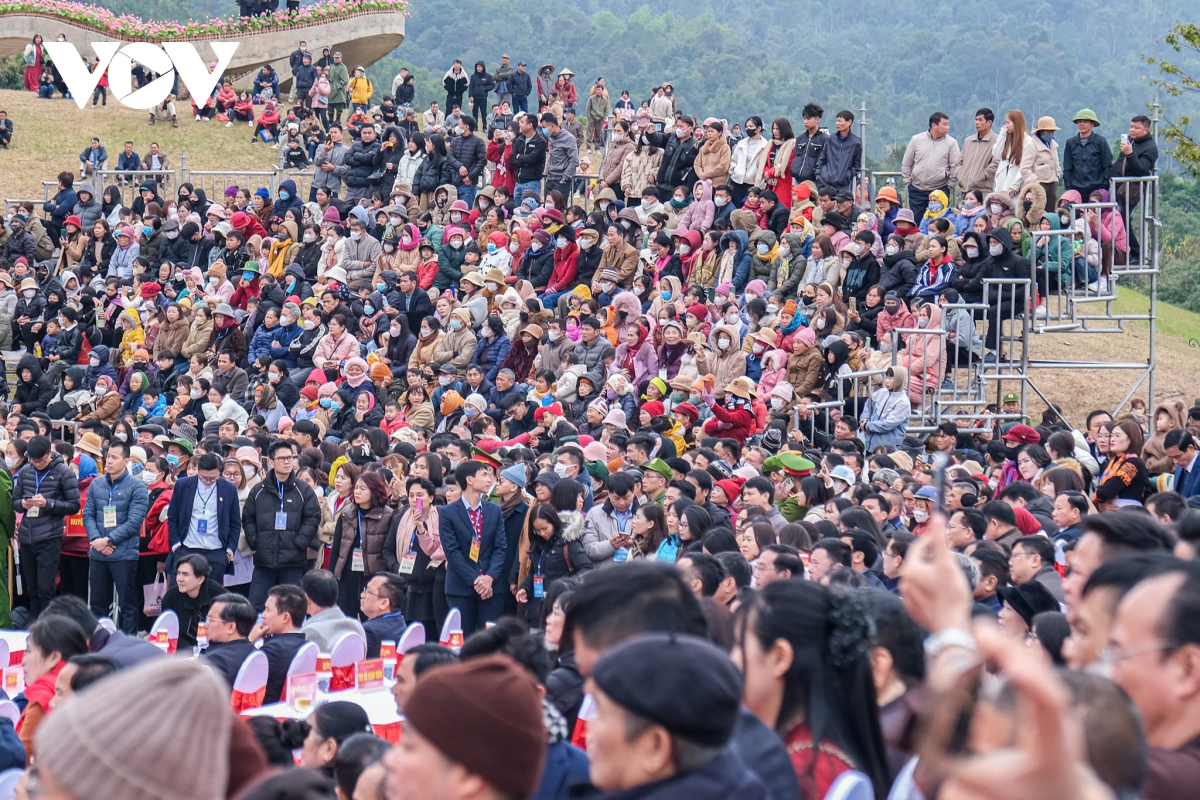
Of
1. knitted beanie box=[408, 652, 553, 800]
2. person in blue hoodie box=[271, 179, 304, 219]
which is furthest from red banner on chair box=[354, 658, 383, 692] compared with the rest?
person in blue hoodie box=[271, 179, 304, 219]

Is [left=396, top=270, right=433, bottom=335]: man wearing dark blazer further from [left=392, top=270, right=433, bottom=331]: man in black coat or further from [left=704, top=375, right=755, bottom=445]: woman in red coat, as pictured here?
[left=704, top=375, right=755, bottom=445]: woman in red coat

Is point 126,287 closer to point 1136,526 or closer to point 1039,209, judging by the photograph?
point 1039,209

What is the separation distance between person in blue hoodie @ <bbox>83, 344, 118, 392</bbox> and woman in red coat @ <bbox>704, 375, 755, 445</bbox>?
26.3ft

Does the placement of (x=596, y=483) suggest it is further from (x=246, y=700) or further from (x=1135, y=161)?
(x=1135, y=161)

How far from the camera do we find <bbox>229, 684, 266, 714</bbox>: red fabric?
612 cm

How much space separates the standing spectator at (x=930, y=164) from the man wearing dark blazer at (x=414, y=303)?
545cm

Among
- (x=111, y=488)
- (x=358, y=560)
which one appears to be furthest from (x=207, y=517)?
(x=358, y=560)

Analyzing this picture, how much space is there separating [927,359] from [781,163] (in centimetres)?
476

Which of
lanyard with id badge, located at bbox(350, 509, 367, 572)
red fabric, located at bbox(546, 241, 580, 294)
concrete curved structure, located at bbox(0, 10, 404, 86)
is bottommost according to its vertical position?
lanyard with id badge, located at bbox(350, 509, 367, 572)

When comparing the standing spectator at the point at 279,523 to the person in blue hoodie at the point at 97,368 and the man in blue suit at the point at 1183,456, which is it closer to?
the man in blue suit at the point at 1183,456

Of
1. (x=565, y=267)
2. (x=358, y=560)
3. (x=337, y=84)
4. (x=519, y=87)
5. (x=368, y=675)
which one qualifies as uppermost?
(x=337, y=84)

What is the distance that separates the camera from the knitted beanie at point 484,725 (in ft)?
8.18

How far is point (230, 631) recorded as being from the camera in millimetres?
6543

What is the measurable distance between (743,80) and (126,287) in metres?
54.3
